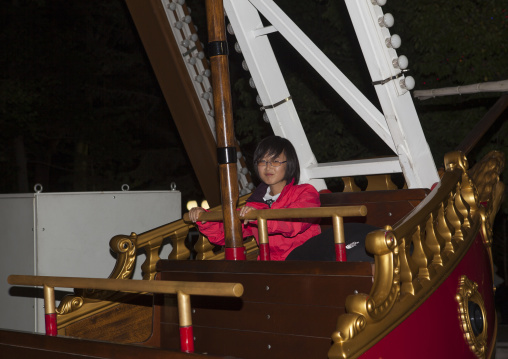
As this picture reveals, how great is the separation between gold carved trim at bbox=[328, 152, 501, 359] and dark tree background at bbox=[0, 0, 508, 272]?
3.68 meters

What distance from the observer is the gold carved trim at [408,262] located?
7.22 feet

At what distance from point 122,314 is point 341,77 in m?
1.95

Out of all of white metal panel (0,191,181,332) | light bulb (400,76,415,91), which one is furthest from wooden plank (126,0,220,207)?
light bulb (400,76,415,91)

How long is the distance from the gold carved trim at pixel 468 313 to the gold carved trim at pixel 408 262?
0.14m

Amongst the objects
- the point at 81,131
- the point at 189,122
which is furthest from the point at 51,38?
the point at 189,122

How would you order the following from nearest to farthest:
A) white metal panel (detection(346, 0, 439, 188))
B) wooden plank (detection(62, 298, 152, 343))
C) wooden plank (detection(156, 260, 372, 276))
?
wooden plank (detection(156, 260, 372, 276))
wooden plank (detection(62, 298, 152, 343))
white metal panel (detection(346, 0, 439, 188))

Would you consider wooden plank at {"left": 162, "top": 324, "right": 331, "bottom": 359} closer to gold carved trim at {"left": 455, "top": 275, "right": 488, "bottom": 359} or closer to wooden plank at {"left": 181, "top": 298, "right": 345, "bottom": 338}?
wooden plank at {"left": 181, "top": 298, "right": 345, "bottom": 338}

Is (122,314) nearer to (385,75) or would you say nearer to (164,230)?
(164,230)

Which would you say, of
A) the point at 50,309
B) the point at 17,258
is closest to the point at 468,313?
the point at 50,309

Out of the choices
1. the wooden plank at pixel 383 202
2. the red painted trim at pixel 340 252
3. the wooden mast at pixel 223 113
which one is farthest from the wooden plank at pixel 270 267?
the wooden plank at pixel 383 202

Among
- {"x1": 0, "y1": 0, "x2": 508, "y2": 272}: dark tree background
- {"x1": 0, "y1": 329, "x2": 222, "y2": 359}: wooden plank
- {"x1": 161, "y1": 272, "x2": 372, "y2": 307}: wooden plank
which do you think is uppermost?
{"x1": 0, "y1": 0, "x2": 508, "y2": 272}: dark tree background

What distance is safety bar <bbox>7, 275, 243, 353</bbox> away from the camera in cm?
215

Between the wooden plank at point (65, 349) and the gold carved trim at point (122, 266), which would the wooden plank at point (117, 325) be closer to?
the gold carved trim at point (122, 266)

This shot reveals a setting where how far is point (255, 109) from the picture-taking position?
26.1ft
